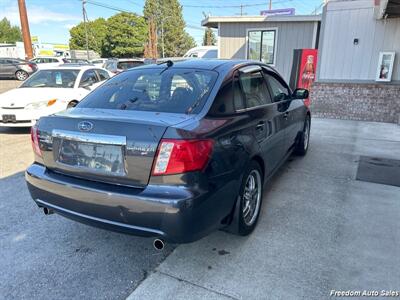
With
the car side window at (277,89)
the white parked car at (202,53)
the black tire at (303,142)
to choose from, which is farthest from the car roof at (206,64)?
the white parked car at (202,53)

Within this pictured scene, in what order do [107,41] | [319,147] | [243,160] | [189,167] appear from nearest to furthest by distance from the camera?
[189,167] → [243,160] → [319,147] → [107,41]

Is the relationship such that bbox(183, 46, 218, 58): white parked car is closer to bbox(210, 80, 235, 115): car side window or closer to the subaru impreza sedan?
the subaru impreza sedan

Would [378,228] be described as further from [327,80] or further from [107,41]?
[107,41]

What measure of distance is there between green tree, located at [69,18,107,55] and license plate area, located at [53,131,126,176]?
2358 inches

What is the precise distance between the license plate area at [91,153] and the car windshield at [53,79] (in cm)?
551

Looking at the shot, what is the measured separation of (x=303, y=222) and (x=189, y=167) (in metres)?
1.69

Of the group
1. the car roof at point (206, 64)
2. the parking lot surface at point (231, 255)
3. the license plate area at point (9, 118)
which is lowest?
the parking lot surface at point (231, 255)

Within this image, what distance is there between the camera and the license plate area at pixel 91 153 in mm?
2143

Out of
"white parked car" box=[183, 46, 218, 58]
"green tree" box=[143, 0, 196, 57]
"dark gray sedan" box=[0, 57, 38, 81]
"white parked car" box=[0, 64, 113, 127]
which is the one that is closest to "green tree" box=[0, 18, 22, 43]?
"green tree" box=[143, 0, 196, 57]

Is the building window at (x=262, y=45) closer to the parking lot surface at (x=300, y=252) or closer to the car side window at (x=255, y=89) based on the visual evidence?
the parking lot surface at (x=300, y=252)

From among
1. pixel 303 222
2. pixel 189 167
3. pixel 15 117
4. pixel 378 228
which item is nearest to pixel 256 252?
pixel 303 222

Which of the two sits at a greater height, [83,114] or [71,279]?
[83,114]

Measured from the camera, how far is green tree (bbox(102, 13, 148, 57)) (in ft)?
173

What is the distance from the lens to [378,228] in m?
3.05
